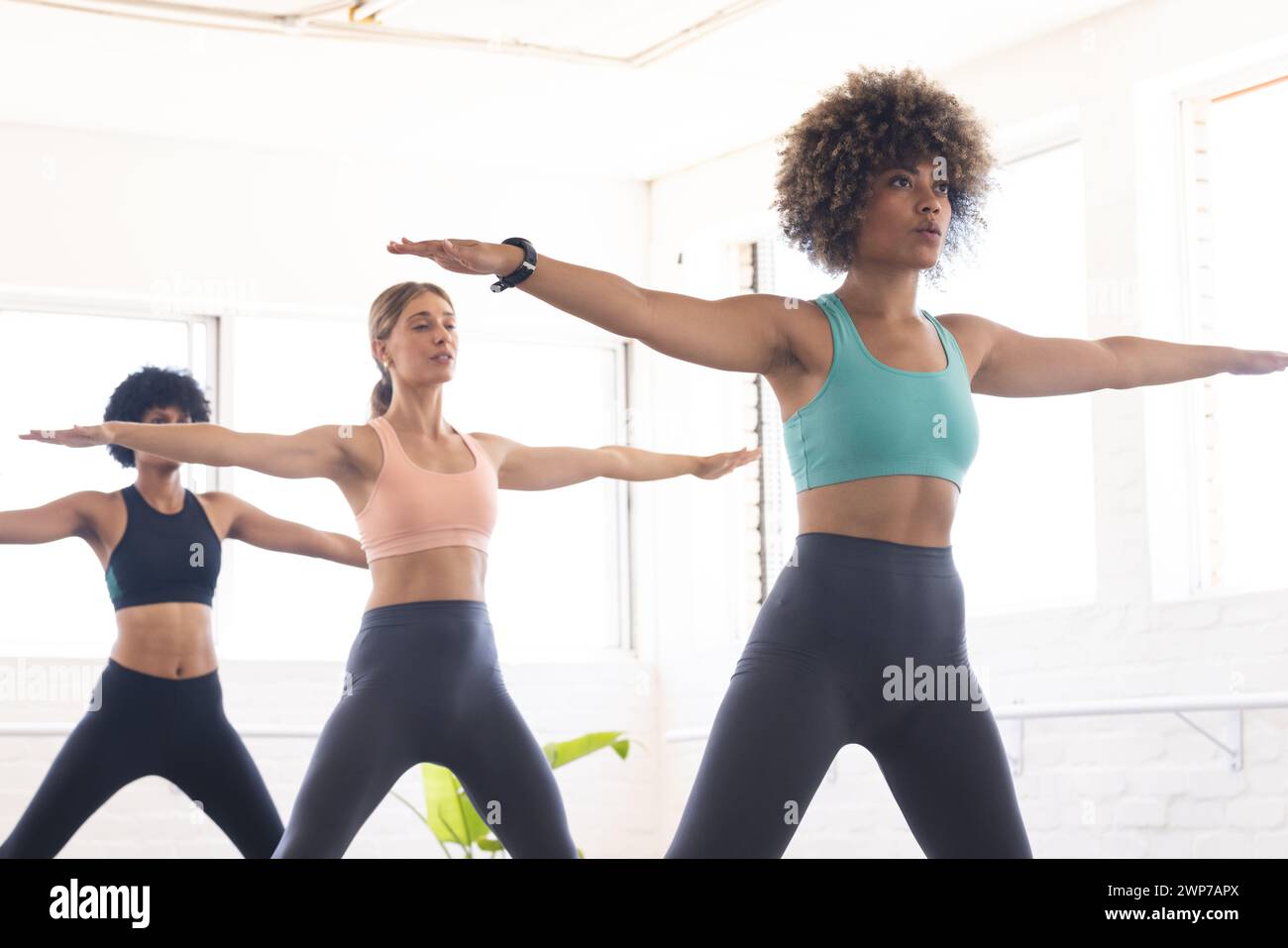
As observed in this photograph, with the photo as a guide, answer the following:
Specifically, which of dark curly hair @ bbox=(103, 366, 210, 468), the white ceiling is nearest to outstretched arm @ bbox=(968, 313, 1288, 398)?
the white ceiling

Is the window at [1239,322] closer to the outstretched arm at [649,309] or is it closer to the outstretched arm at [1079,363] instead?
the outstretched arm at [1079,363]

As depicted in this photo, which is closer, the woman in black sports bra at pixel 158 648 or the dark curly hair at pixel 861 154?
the dark curly hair at pixel 861 154

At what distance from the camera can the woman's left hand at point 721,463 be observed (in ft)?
12.7

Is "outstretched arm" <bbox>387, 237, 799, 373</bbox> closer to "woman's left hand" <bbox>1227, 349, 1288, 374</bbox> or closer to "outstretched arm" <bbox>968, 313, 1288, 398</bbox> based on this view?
"outstretched arm" <bbox>968, 313, 1288, 398</bbox>

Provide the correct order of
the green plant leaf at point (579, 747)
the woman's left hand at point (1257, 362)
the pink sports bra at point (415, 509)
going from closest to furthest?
the woman's left hand at point (1257, 362), the pink sports bra at point (415, 509), the green plant leaf at point (579, 747)

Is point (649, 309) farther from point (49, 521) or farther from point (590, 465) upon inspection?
point (49, 521)

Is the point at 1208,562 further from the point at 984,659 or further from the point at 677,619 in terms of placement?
the point at 677,619

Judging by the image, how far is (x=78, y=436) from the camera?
3.41 meters

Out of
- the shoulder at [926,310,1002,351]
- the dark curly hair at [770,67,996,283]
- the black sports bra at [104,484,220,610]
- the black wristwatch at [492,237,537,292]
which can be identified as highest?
the dark curly hair at [770,67,996,283]

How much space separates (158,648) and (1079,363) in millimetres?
2391

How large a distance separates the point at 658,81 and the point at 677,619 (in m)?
2.09

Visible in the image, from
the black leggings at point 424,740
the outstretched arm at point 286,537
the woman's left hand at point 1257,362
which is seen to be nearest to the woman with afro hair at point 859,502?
the woman's left hand at point 1257,362

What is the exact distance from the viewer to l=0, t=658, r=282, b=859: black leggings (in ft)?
12.8

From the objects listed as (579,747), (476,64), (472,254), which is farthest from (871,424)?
(476,64)
